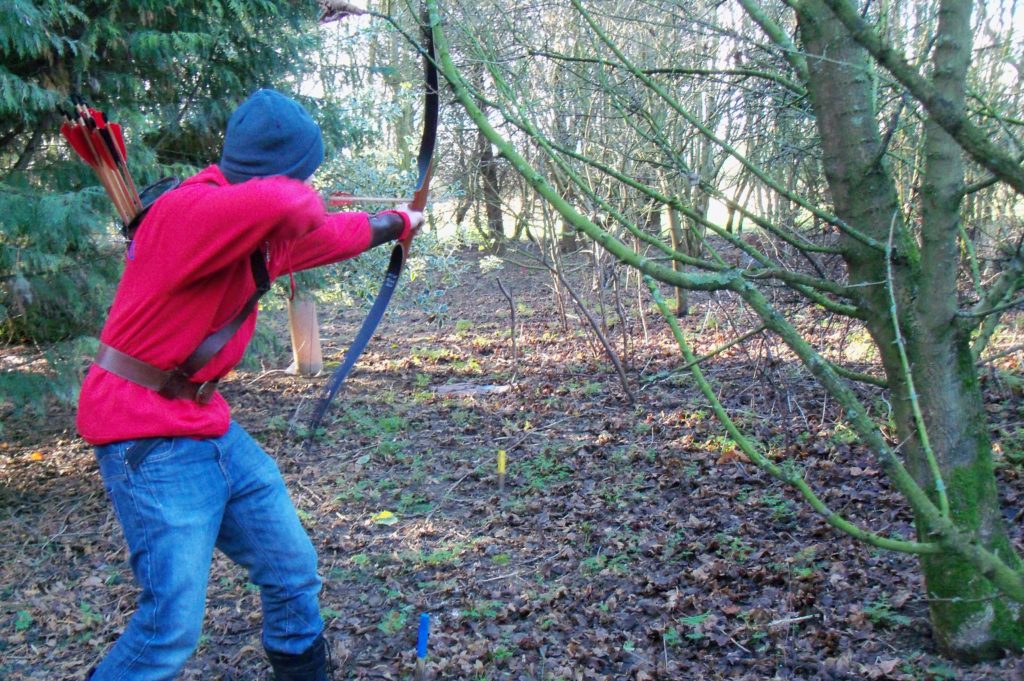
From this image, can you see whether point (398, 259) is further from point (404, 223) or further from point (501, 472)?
point (501, 472)

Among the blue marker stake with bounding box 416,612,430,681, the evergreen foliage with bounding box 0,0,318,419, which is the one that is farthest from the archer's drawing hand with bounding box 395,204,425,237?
the evergreen foliage with bounding box 0,0,318,419

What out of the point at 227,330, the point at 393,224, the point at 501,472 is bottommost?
the point at 501,472

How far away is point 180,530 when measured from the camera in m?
2.37

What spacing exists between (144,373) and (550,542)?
8.73 feet

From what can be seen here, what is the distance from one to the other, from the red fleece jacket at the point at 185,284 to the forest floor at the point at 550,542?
1.12 metres

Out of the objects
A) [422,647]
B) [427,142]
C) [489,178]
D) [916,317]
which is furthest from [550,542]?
[489,178]

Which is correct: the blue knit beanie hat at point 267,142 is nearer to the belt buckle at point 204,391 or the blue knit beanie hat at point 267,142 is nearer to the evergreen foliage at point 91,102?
the belt buckle at point 204,391

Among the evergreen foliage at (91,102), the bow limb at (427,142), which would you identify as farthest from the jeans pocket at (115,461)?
the evergreen foliage at (91,102)

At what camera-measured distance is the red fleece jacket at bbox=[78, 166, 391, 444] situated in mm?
2291

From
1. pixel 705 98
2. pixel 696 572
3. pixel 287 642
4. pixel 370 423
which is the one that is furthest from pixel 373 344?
pixel 287 642

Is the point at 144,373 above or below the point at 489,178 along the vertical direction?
below

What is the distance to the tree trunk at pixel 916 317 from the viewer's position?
101 inches

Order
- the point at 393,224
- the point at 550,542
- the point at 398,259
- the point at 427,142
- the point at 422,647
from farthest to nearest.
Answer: the point at 550,542 → the point at 427,142 → the point at 398,259 → the point at 393,224 → the point at 422,647

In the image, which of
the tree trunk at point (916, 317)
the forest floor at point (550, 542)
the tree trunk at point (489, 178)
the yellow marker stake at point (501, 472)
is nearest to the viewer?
the tree trunk at point (916, 317)
